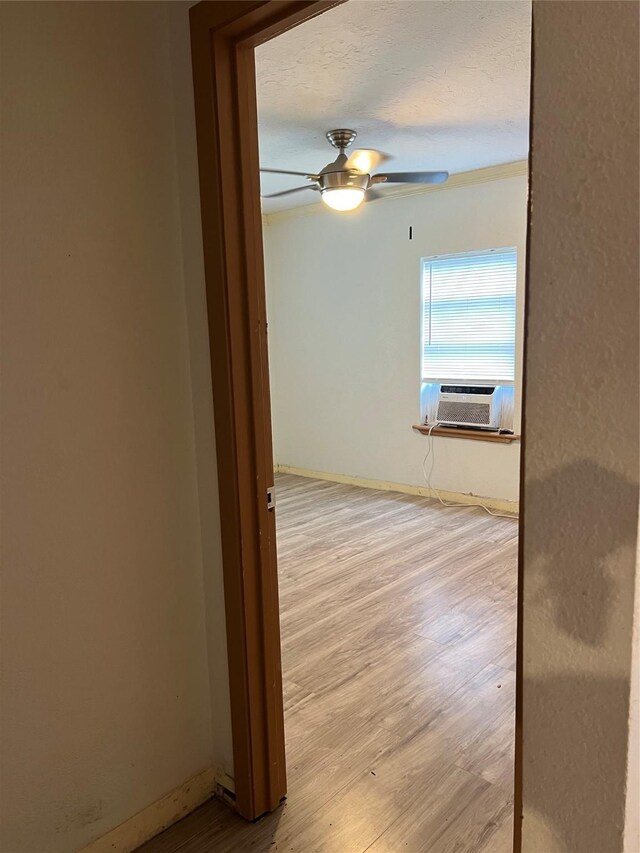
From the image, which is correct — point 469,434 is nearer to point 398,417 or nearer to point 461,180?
point 398,417

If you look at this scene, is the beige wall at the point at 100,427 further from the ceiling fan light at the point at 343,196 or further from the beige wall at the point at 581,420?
the ceiling fan light at the point at 343,196

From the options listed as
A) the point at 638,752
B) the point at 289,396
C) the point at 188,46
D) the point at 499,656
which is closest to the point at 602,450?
the point at 638,752

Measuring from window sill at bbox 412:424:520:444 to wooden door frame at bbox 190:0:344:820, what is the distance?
10.5 feet

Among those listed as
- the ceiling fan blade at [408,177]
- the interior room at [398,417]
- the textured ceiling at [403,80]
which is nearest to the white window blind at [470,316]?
the interior room at [398,417]

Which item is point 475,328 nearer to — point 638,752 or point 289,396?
point 289,396

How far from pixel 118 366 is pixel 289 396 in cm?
454

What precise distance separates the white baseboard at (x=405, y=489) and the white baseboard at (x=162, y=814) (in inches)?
125

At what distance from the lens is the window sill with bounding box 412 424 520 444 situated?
4492mm

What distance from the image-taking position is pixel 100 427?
146 centimetres

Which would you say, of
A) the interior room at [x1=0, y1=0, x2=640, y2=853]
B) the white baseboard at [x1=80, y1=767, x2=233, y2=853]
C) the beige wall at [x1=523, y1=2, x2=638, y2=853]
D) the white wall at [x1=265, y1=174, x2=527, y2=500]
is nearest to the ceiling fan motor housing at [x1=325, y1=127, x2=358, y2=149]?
the interior room at [x1=0, y1=0, x2=640, y2=853]

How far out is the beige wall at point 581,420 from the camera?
1.93 feet

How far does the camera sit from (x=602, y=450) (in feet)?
2.04

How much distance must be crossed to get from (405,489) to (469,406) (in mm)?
994

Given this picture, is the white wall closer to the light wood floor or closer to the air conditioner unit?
the air conditioner unit
